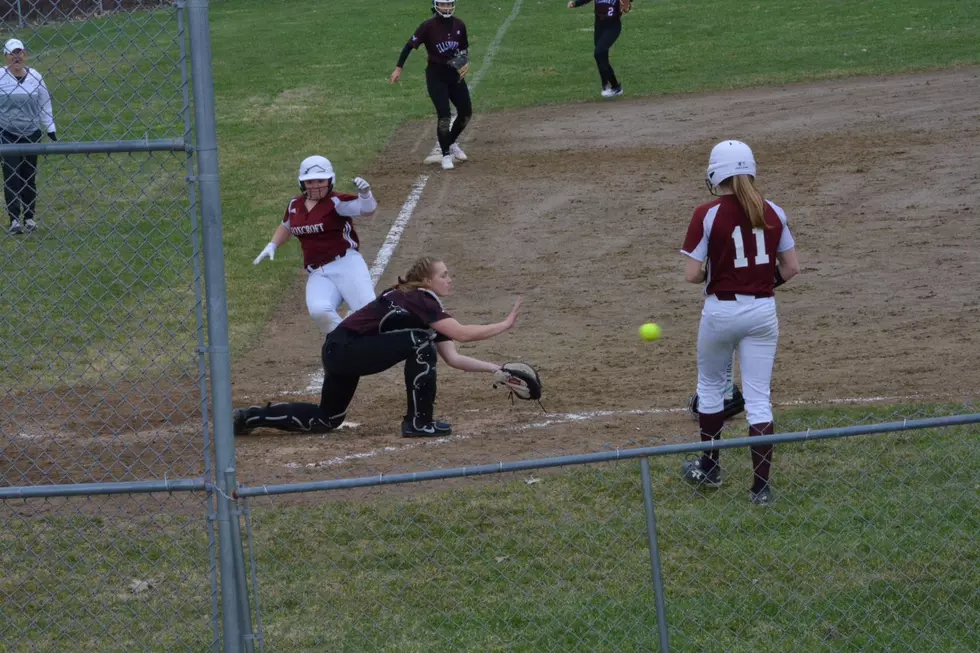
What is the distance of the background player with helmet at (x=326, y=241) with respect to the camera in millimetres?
9703

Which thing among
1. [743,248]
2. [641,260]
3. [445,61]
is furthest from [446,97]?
[743,248]

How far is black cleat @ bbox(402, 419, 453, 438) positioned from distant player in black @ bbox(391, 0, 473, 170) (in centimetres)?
842

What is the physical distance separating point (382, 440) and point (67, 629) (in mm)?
2904

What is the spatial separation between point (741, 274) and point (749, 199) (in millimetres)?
434

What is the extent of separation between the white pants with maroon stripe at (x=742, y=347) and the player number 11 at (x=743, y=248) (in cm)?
20

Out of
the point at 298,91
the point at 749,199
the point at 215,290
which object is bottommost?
the point at 298,91

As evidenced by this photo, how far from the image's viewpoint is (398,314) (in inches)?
344

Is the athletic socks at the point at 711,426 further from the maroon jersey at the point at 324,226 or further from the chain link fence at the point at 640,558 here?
the maroon jersey at the point at 324,226

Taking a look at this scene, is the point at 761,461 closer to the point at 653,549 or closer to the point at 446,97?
the point at 653,549

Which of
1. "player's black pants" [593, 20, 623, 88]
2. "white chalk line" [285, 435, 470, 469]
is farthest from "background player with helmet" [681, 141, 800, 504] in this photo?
"player's black pants" [593, 20, 623, 88]

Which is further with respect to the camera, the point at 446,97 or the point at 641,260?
the point at 446,97

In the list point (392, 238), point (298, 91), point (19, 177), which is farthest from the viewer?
point (298, 91)

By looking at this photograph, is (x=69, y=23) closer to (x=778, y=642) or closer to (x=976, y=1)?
(x=778, y=642)

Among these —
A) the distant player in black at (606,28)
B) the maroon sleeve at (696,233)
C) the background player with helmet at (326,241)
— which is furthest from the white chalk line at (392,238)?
the maroon sleeve at (696,233)
